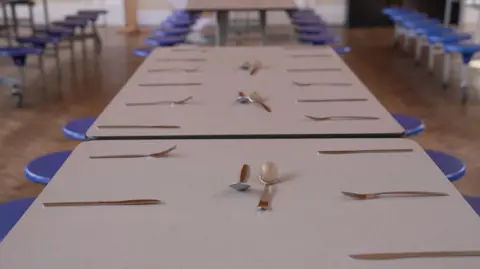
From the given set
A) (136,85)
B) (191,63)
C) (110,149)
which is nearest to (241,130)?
(110,149)

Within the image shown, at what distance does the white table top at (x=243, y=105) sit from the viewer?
81.5 inches

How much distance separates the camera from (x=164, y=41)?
18.0 feet

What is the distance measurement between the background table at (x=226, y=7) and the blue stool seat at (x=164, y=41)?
38cm

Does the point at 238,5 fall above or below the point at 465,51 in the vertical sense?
above

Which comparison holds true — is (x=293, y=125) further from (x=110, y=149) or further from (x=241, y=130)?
(x=110, y=149)

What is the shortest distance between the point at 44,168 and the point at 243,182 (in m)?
1.01

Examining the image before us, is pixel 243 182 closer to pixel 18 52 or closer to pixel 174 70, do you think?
pixel 174 70

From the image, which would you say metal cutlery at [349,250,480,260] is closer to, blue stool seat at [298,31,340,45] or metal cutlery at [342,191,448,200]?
metal cutlery at [342,191,448,200]

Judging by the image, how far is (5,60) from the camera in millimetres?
7414

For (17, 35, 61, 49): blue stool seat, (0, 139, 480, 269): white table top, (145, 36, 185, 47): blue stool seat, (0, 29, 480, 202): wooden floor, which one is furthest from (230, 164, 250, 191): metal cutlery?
(17, 35, 61, 49): blue stool seat

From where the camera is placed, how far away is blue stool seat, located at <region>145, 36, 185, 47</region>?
17.9ft

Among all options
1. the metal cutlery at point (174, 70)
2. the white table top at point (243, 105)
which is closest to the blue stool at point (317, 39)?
the white table top at point (243, 105)

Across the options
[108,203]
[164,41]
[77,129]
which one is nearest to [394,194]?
[108,203]

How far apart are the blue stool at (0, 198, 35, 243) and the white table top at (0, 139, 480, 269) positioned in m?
0.24
